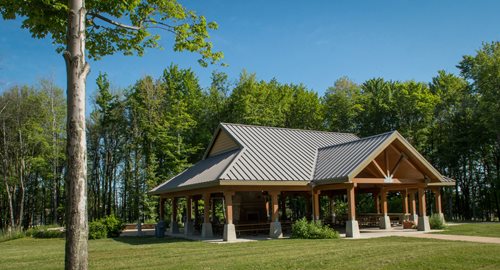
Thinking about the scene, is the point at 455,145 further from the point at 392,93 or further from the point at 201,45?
the point at 201,45

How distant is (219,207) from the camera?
41312 mm

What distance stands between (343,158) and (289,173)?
9.32 ft

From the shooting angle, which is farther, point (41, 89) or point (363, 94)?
point (363, 94)

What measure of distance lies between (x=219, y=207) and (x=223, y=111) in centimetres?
948

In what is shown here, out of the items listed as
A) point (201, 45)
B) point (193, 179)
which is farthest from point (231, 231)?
point (201, 45)

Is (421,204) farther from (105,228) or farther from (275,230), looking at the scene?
(105,228)

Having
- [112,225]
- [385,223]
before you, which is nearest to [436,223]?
[385,223]

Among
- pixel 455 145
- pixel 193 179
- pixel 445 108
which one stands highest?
pixel 445 108

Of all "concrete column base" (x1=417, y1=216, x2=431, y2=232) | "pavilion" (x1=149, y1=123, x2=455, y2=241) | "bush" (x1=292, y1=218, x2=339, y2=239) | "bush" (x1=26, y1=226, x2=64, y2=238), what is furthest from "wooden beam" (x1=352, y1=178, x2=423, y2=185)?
"bush" (x1=26, y1=226, x2=64, y2=238)

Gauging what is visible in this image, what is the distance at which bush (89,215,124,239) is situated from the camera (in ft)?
79.9

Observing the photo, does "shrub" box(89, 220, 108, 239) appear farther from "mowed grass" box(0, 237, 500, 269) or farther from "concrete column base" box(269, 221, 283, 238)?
"concrete column base" box(269, 221, 283, 238)

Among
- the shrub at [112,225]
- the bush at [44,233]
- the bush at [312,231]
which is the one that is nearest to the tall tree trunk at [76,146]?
the bush at [312,231]

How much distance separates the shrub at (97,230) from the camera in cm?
2428

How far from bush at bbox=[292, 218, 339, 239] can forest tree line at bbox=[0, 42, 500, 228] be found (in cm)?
1579
